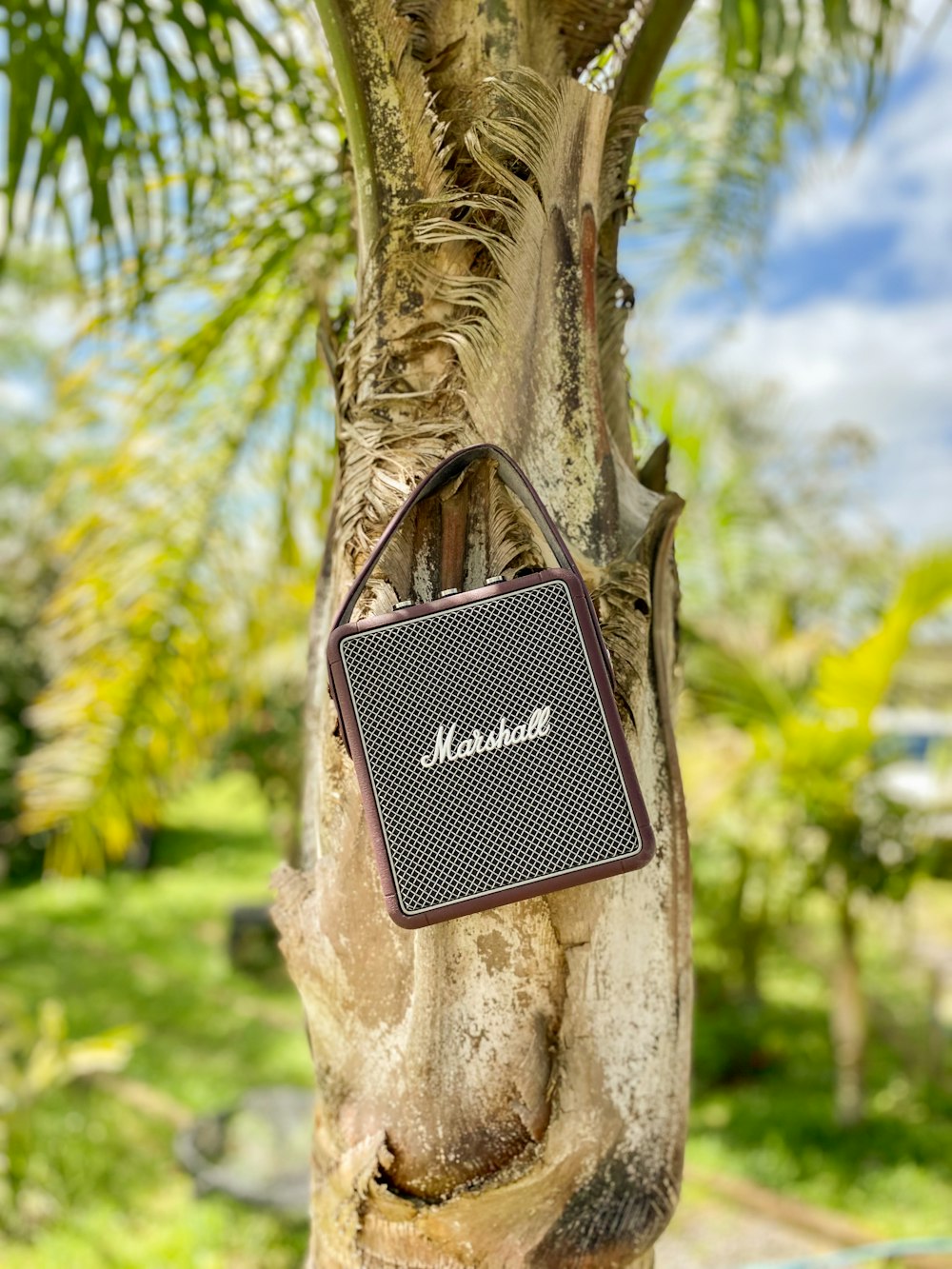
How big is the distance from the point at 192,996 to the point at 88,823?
12.6 ft

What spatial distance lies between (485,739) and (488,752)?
1 cm

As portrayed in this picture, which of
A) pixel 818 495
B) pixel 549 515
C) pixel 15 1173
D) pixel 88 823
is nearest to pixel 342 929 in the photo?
pixel 549 515

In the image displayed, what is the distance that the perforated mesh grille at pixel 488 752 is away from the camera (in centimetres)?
81

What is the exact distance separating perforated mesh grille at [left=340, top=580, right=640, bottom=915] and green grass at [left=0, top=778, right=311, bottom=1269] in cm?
344

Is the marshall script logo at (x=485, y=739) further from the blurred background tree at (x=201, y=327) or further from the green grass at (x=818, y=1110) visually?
the green grass at (x=818, y=1110)

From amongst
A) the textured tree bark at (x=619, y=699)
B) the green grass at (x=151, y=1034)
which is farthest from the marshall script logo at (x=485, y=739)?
the green grass at (x=151, y=1034)

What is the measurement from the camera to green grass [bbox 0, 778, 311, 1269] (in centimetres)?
365

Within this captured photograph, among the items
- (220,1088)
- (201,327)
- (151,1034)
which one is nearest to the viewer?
(201,327)

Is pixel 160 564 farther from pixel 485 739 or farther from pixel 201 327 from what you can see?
pixel 485 739

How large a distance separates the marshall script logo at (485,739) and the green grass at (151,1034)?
11.4 feet

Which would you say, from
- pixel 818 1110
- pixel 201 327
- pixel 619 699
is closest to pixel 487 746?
pixel 619 699

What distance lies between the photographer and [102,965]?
6.98 metres

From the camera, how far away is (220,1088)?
16.5 ft

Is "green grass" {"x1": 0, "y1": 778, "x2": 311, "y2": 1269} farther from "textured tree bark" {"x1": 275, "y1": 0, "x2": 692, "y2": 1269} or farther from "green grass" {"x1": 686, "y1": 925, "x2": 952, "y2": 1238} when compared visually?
"textured tree bark" {"x1": 275, "y1": 0, "x2": 692, "y2": 1269}
